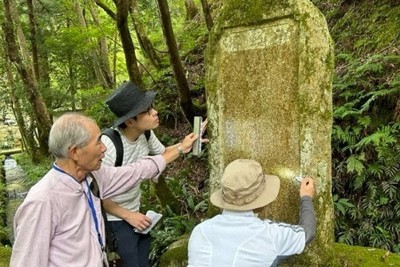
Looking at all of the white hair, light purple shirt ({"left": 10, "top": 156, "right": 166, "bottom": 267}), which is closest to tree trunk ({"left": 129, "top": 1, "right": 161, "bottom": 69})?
the white hair

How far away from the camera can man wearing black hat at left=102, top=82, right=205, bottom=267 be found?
304cm

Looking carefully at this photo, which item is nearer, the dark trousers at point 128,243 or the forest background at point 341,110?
the dark trousers at point 128,243

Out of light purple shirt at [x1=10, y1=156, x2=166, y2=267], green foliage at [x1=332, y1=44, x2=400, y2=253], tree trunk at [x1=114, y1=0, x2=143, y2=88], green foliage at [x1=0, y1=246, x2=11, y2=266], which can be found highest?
tree trunk at [x1=114, y1=0, x2=143, y2=88]

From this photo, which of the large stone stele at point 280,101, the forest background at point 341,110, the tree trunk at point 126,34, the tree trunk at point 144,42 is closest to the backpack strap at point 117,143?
the large stone stele at point 280,101

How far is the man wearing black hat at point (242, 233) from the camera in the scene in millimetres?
2098

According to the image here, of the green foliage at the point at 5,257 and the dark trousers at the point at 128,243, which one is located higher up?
the dark trousers at the point at 128,243

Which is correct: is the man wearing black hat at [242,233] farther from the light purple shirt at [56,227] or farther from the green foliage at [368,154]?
the green foliage at [368,154]

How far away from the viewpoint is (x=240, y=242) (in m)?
2.10

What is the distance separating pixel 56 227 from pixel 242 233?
996mm

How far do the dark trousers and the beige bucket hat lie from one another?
120cm

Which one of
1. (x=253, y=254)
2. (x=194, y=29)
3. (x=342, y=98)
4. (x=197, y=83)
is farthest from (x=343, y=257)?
(x=194, y=29)

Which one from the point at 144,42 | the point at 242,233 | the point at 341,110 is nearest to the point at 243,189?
the point at 242,233

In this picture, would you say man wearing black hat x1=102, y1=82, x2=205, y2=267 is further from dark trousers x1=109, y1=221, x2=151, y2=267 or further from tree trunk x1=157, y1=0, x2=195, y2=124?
tree trunk x1=157, y1=0, x2=195, y2=124

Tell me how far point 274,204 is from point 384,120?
2518 mm
